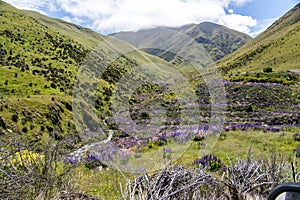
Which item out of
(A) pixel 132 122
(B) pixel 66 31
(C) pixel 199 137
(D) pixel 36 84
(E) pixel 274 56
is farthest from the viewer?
(B) pixel 66 31

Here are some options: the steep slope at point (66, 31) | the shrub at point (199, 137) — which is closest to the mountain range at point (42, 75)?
the shrub at point (199, 137)

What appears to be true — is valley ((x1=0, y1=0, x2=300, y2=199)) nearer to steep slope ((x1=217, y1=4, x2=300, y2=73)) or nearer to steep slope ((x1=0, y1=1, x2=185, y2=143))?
steep slope ((x1=0, y1=1, x2=185, y2=143))

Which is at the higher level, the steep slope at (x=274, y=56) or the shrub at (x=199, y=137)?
the steep slope at (x=274, y=56)

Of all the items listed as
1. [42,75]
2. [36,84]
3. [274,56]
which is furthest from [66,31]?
[36,84]

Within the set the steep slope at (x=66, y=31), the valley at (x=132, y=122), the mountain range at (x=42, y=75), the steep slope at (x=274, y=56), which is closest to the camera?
the valley at (x=132, y=122)

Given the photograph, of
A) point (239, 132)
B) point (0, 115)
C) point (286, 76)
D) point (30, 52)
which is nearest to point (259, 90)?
point (286, 76)

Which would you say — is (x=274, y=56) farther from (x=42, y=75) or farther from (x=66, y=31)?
(x=66, y=31)

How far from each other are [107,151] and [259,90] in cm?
2105

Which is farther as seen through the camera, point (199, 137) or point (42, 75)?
point (42, 75)

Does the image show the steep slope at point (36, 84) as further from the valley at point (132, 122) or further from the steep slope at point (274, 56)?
the steep slope at point (274, 56)

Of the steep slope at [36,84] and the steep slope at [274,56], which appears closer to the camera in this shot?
the steep slope at [36,84]

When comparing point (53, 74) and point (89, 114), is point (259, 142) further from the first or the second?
point (53, 74)

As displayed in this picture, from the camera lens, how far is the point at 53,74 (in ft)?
136

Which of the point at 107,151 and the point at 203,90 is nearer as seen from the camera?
the point at 107,151
